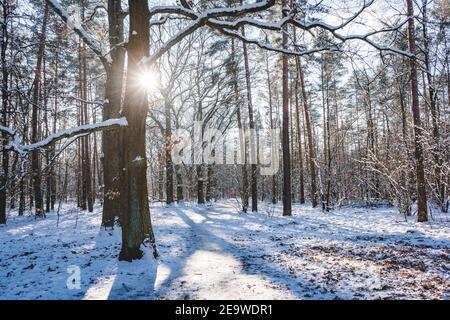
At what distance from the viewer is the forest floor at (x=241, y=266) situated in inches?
189

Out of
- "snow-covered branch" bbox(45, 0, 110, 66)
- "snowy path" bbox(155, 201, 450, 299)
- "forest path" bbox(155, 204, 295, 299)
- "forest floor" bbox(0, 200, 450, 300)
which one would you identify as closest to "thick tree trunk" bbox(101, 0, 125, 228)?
"forest floor" bbox(0, 200, 450, 300)

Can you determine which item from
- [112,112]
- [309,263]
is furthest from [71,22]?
[309,263]

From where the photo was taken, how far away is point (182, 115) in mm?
24984

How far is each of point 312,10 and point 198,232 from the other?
25.5 ft

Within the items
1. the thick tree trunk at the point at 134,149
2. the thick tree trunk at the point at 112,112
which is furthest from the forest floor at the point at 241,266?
the thick tree trunk at the point at 112,112

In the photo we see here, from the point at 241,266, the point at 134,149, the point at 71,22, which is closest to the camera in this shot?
the point at 241,266

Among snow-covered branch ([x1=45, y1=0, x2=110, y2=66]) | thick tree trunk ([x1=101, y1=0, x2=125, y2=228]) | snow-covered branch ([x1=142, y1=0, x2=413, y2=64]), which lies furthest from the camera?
thick tree trunk ([x1=101, y1=0, x2=125, y2=228])

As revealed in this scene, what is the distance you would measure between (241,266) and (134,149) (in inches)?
127

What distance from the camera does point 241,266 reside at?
252 inches

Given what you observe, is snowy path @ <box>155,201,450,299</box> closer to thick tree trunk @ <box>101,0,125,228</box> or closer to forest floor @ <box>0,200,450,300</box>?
forest floor @ <box>0,200,450,300</box>

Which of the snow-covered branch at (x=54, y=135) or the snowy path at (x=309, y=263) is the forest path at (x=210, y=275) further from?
the snow-covered branch at (x=54, y=135)

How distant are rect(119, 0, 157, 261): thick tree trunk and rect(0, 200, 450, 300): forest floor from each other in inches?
20.2

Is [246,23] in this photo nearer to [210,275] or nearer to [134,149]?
[134,149]

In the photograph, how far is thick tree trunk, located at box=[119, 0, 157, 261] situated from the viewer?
21.4 feet
